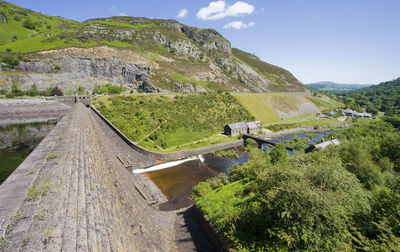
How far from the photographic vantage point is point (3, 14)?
5605 inches

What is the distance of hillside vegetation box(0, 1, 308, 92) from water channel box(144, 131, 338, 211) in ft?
193

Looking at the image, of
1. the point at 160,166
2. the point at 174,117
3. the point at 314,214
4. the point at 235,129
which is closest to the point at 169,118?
the point at 174,117

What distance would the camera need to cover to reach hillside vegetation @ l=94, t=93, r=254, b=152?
5412cm

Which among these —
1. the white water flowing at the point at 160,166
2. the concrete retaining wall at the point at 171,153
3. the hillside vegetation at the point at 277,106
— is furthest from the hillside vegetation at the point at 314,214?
the hillside vegetation at the point at 277,106

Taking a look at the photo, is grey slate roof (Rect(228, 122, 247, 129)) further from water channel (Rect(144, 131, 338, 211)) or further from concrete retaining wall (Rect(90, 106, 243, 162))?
water channel (Rect(144, 131, 338, 211))

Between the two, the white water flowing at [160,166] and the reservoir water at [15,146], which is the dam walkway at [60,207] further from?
the white water flowing at [160,166]

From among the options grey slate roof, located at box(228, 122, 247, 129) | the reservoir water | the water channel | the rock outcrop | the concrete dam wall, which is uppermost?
the rock outcrop

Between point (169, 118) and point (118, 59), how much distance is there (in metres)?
60.6

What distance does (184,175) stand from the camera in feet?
132

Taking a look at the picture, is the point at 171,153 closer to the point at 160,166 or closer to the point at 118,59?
the point at 160,166

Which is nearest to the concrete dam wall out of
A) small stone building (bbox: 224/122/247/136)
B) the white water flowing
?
the white water flowing

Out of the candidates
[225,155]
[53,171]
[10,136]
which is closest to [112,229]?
[53,171]

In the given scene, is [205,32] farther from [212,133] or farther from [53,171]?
[53,171]

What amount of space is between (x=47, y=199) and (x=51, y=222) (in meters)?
1.50
